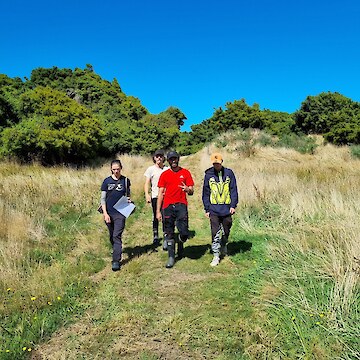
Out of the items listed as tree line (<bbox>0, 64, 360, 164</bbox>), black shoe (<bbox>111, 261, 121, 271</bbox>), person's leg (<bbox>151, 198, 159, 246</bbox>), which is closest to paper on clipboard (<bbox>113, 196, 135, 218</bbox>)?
black shoe (<bbox>111, 261, 121, 271</bbox>)

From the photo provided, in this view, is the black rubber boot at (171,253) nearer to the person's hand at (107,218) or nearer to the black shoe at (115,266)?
the black shoe at (115,266)

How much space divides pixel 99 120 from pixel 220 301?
57.9 feet

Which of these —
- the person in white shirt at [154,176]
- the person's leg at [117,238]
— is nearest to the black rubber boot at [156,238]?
the person in white shirt at [154,176]

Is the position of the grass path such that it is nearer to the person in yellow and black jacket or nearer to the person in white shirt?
the person in yellow and black jacket

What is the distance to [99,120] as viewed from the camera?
66.3ft

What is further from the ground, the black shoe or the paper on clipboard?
the paper on clipboard

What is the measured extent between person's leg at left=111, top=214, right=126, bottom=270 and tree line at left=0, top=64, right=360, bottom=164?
37.7 ft

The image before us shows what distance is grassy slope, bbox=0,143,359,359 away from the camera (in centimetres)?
326

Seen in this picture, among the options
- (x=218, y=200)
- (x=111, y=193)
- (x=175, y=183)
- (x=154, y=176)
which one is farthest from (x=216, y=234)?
(x=154, y=176)

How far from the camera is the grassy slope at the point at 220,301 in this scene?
3256mm

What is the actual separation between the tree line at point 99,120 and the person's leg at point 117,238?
37.7 ft

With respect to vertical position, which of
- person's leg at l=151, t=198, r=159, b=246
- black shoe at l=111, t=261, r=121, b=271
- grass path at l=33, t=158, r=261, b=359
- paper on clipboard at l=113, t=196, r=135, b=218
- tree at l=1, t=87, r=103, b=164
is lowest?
grass path at l=33, t=158, r=261, b=359

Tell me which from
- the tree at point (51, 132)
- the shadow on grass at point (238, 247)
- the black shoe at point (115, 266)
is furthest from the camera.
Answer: the tree at point (51, 132)

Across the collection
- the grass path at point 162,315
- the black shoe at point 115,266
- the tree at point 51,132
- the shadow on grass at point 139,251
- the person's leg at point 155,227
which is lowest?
the grass path at point 162,315
